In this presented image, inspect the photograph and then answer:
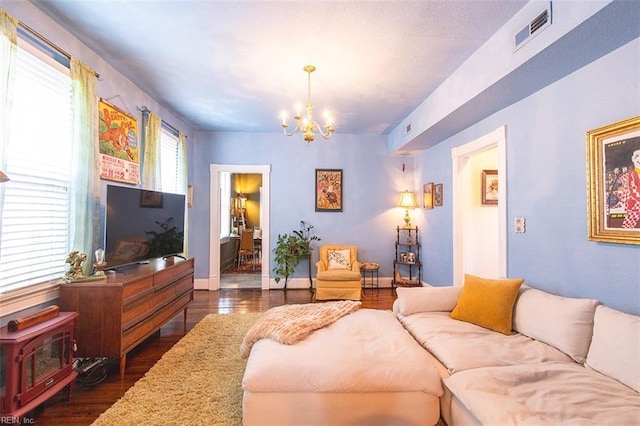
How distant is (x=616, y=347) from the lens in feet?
5.12

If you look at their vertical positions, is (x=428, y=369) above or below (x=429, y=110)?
below

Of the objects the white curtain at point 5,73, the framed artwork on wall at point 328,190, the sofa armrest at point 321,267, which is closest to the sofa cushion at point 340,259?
the sofa armrest at point 321,267

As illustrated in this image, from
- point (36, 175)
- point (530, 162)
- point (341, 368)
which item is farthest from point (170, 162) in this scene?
point (530, 162)

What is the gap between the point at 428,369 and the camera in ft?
5.48

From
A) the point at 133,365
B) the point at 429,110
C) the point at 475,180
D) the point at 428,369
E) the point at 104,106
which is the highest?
the point at 429,110

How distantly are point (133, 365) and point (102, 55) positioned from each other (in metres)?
2.88

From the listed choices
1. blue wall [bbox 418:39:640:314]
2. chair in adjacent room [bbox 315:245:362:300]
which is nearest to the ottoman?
blue wall [bbox 418:39:640:314]

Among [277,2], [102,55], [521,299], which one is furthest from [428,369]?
[102,55]

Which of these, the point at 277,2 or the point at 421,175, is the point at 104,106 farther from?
the point at 421,175

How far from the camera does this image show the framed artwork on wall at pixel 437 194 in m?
4.42

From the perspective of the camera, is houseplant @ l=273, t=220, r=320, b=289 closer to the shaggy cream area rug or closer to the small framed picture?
the small framed picture

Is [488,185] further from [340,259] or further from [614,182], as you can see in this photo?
[340,259]

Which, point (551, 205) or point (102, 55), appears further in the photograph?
point (102, 55)

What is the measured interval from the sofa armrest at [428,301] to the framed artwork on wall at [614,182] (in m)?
1.11
